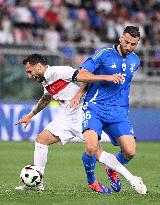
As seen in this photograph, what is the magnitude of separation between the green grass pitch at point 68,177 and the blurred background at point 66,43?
1.16 meters

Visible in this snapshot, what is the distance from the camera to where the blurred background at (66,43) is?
21562 mm

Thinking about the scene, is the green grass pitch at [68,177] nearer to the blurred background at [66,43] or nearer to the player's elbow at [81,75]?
the blurred background at [66,43]

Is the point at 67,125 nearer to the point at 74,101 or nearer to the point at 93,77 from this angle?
the point at 74,101

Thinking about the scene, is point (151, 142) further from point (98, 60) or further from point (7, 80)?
point (98, 60)

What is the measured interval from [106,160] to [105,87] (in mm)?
936

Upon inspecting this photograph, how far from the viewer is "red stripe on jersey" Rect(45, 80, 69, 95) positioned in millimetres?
11438

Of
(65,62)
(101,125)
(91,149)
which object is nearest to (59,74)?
(101,125)

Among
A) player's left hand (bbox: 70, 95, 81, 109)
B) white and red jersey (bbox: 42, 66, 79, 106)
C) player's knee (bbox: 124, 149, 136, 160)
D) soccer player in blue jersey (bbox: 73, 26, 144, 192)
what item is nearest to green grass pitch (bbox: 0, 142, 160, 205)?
player's knee (bbox: 124, 149, 136, 160)

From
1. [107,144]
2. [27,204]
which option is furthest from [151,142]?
[27,204]

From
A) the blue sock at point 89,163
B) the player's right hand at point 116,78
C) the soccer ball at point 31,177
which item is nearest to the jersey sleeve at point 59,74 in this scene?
the player's right hand at point 116,78

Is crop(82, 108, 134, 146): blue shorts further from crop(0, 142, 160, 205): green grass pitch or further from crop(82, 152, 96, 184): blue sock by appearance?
crop(0, 142, 160, 205): green grass pitch

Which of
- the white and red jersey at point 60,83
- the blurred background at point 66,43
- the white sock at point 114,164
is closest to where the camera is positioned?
the white sock at point 114,164

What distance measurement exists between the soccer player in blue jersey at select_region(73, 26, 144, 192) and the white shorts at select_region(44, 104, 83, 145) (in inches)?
30.2

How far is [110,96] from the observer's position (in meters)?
10.7
